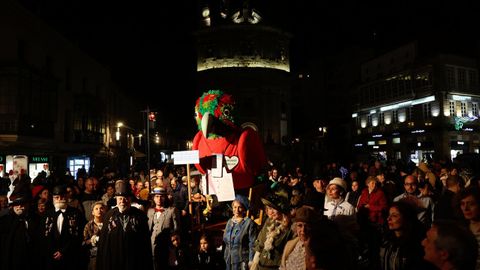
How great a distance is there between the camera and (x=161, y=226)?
7.27 meters

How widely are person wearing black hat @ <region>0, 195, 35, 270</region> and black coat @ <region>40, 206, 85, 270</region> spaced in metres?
0.20

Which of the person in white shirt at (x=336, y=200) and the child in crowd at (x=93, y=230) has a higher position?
the person in white shirt at (x=336, y=200)

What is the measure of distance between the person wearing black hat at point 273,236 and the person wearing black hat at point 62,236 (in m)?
3.04

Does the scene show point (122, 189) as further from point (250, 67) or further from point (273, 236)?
point (250, 67)

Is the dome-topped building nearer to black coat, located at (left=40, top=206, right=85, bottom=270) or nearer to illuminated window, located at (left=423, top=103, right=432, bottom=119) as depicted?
illuminated window, located at (left=423, top=103, right=432, bottom=119)

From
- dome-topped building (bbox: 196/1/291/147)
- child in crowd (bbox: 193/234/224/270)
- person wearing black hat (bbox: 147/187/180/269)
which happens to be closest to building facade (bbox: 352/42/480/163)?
dome-topped building (bbox: 196/1/291/147)

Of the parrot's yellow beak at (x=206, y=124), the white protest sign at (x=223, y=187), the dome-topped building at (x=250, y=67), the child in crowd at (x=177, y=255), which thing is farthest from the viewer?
the dome-topped building at (x=250, y=67)

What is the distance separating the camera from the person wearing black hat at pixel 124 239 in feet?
19.0

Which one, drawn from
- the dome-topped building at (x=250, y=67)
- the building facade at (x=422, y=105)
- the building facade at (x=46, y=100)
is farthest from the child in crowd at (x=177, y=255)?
the dome-topped building at (x=250, y=67)

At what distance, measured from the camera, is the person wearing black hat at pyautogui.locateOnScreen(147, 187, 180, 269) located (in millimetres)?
7223

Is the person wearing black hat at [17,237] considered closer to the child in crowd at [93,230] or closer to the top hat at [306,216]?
the child in crowd at [93,230]

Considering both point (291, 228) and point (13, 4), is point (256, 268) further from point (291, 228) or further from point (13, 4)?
point (13, 4)

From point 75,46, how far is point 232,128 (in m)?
26.3

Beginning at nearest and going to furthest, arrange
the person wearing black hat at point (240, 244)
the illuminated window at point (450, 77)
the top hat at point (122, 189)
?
the top hat at point (122, 189) < the person wearing black hat at point (240, 244) < the illuminated window at point (450, 77)
